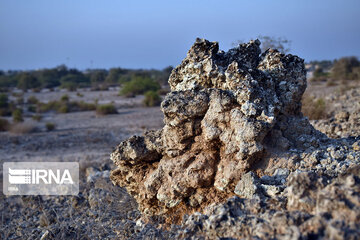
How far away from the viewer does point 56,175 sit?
6820 mm

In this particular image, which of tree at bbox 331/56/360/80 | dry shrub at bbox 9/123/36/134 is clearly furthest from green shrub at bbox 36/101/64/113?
tree at bbox 331/56/360/80

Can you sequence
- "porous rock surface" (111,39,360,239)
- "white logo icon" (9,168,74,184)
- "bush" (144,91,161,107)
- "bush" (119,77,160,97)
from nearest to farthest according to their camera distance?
"porous rock surface" (111,39,360,239), "white logo icon" (9,168,74,184), "bush" (144,91,161,107), "bush" (119,77,160,97)

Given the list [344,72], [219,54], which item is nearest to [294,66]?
[219,54]

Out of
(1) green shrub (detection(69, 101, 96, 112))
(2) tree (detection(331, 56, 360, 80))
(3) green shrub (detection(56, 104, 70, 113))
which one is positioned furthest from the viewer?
(2) tree (detection(331, 56, 360, 80))

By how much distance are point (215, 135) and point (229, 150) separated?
181 millimetres

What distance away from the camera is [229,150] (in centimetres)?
291

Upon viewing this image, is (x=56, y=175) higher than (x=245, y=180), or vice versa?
(x=245, y=180)

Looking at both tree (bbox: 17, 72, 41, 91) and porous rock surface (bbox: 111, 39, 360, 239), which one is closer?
porous rock surface (bbox: 111, 39, 360, 239)

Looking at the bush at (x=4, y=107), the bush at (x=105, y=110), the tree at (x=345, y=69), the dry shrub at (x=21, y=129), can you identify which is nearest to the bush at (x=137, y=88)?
the bush at (x=105, y=110)

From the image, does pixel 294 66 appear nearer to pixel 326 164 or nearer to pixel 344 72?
pixel 326 164

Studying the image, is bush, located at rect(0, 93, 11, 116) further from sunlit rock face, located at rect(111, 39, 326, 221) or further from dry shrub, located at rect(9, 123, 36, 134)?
sunlit rock face, located at rect(111, 39, 326, 221)

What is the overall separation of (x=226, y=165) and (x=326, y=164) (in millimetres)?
832

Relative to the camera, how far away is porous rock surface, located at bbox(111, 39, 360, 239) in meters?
2.24

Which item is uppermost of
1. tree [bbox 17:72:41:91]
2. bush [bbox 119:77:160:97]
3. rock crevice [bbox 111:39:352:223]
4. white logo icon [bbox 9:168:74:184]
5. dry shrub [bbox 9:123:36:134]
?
tree [bbox 17:72:41:91]
